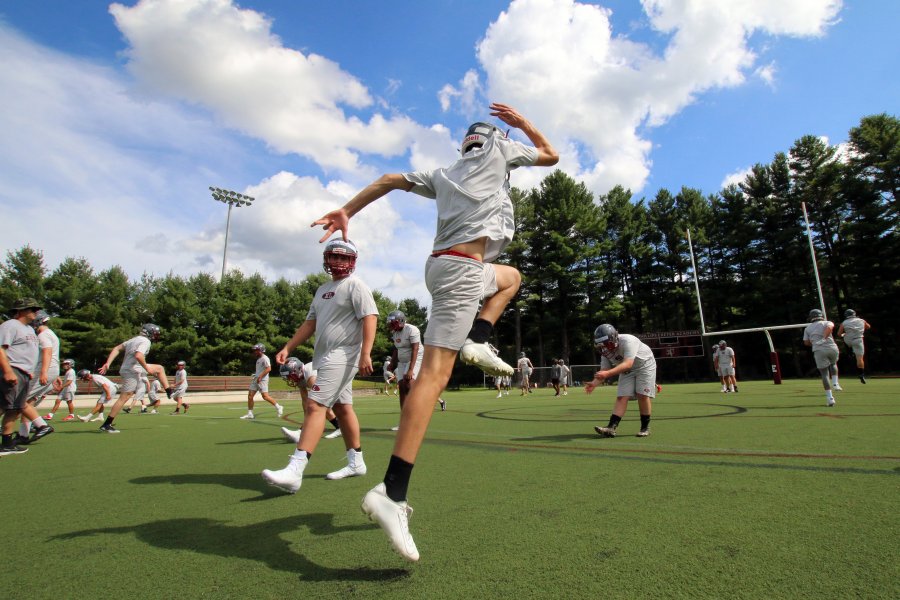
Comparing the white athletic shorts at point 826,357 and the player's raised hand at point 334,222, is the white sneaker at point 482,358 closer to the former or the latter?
the player's raised hand at point 334,222

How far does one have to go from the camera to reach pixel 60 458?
6.12 metres

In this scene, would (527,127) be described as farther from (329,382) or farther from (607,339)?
(607,339)

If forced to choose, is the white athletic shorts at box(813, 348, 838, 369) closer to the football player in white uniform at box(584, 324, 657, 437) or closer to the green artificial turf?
the football player in white uniform at box(584, 324, 657, 437)

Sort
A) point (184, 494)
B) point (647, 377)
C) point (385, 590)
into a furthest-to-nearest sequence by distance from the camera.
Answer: point (647, 377)
point (184, 494)
point (385, 590)

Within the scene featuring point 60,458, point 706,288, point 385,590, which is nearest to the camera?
point 385,590

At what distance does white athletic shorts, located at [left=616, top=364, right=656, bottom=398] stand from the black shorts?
334 inches

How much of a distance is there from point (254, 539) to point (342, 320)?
2232mm

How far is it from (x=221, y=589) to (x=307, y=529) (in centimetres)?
83

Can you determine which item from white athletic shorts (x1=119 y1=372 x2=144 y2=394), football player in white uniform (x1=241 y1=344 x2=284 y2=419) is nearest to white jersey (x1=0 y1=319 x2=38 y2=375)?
white athletic shorts (x1=119 y1=372 x2=144 y2=394)

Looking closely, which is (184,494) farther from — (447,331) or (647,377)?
(647,377)

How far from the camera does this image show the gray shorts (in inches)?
103

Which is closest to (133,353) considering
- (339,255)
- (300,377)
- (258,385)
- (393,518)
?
(258,385)

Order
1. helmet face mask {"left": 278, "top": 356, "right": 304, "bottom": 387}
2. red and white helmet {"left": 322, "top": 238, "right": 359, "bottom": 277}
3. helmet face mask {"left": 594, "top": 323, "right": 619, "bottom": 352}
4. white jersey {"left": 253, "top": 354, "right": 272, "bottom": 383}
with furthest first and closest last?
white jersey {"left": 253, "top": 354, "right": 272, "bottom": 383}, helmet face mask {"left": 278, "top": 356, "right": 304, "bottom": 387}, helmet face mask {"left": 594, "top": 323, "right": 619, "bottom": 352}, red and white helmet {"left": 322, "top": 238, "right": 359, "bottom": 277}

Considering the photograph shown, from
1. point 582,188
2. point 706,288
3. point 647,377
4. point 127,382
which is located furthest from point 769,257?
point 127,382
